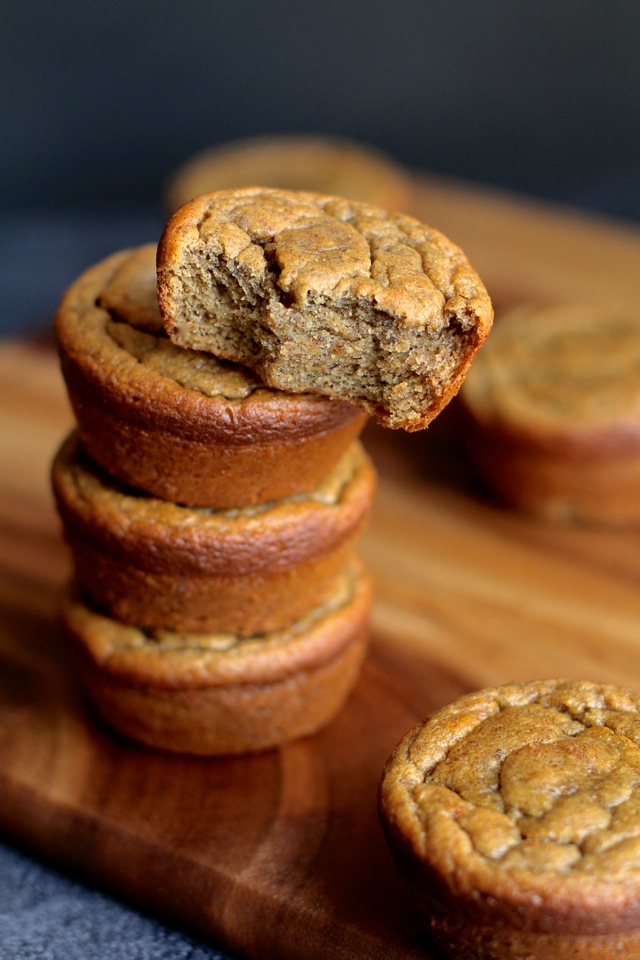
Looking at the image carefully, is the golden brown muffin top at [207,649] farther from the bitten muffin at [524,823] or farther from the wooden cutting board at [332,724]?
the bitten muffin at [524,823]

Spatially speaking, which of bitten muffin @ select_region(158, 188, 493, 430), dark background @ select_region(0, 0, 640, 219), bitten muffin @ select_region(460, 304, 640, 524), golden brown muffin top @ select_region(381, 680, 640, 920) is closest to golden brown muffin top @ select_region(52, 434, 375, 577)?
bitten muffin @ select_region(158, 188, 493, 430)

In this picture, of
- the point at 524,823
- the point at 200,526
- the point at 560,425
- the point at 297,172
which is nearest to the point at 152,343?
the point at 200,526

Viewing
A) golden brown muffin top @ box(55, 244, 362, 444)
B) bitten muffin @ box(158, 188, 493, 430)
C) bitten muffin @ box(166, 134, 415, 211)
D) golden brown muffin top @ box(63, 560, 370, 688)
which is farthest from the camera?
bitten muffin @ box(166, 134, 415, 211)

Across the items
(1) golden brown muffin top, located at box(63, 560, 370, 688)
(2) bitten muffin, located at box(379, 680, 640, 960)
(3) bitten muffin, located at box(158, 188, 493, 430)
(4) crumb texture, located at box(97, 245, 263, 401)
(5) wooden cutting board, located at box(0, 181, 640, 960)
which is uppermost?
(3) bitten muffin, located at box(158, 188, 493, 430)

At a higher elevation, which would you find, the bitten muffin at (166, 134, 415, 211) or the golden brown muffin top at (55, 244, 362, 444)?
the golden brown muffin top at (55, 244, 362, 444)

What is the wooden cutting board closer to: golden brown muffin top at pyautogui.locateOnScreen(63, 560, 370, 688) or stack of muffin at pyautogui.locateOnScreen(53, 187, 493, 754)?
stack of muffin at pyautogui.locateOnScreen(53, 187, 493, 754)

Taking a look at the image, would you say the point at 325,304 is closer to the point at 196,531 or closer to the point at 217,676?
the point at 196,531
